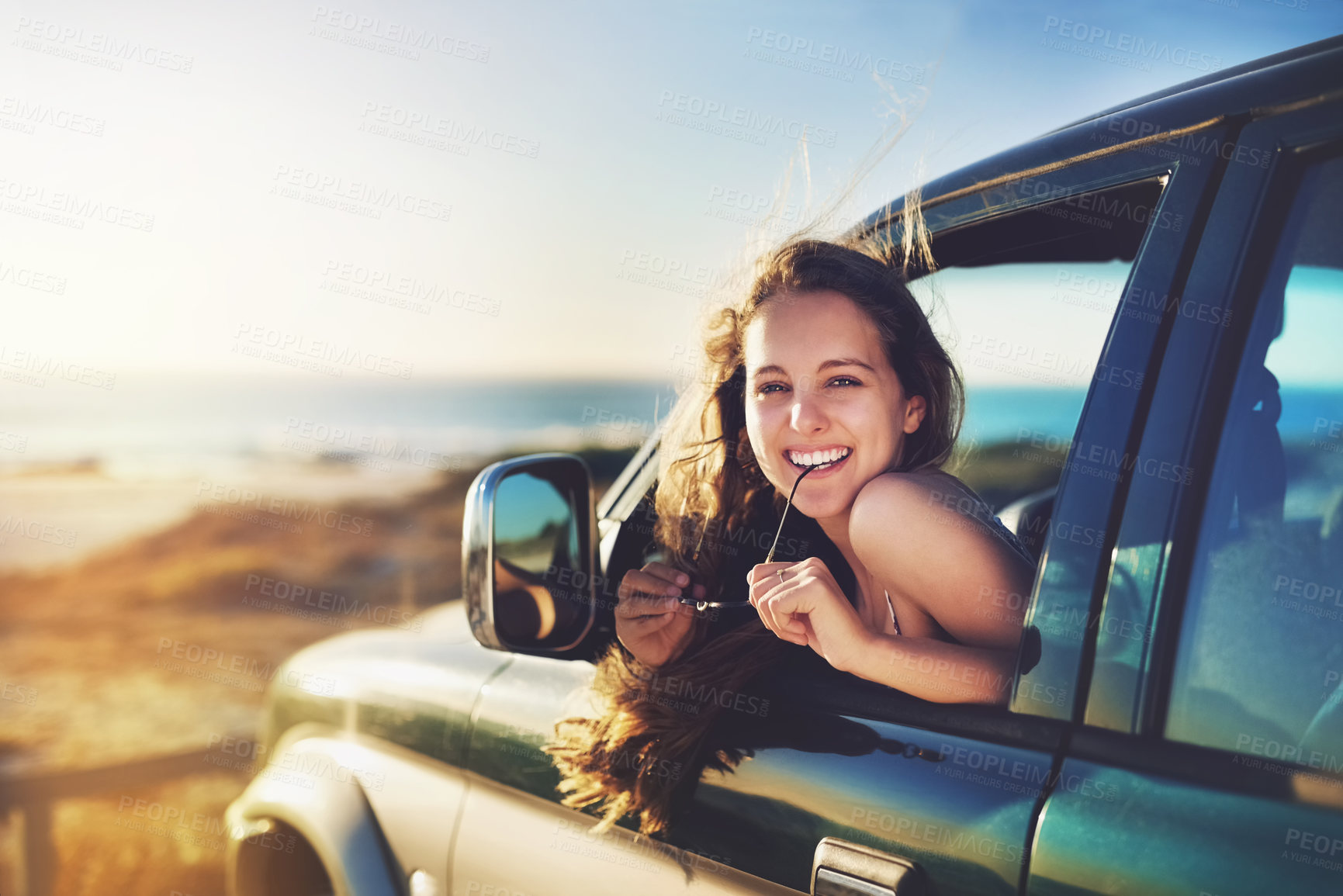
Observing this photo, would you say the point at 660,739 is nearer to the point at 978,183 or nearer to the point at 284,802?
the point at 978,183

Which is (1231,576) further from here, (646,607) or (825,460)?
(646,607)

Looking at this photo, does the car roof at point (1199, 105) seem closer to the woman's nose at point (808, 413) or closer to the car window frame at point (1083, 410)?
the car window frame at point (1083, 410)

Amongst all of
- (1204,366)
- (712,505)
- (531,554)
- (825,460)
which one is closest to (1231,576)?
(1204,366)

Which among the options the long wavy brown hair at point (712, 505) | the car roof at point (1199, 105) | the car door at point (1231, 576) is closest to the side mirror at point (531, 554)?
the long wavy brown hair at point (712, 505)

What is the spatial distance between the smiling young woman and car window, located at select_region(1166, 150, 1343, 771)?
0.82 ft

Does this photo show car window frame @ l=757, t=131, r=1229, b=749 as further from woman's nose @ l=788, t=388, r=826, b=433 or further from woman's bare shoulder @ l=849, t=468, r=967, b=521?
woman's nose @ l=788, t=388, r=826, b=433

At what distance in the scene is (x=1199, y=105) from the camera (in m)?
1.21

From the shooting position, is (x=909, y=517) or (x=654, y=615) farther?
(x=654, y=615)

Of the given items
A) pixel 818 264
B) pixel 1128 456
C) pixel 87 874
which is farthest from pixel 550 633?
pixel 87 874

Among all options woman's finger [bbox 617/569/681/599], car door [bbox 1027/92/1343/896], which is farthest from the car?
woman's finger [bbox 617/569/681/599]

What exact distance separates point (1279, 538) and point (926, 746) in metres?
0.49

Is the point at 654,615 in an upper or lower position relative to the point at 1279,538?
lower

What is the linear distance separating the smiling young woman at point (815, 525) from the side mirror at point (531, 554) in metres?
0.19

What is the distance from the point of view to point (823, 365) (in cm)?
163
